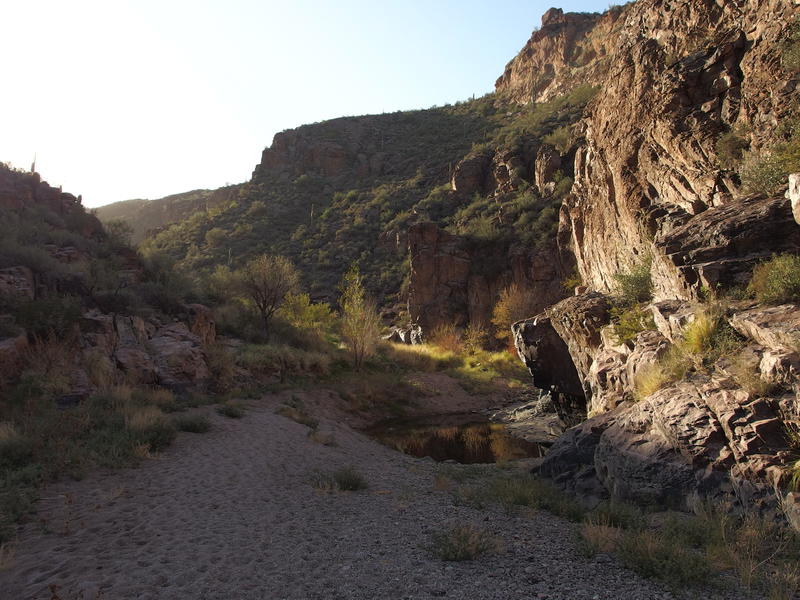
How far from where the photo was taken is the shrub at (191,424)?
1215cm

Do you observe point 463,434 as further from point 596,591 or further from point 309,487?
point 596,591

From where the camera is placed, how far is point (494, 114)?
66625 millimetres

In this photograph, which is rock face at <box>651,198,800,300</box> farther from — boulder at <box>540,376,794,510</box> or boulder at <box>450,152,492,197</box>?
boulder at <box>450,152,492,197</box>

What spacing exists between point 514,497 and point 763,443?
358 centimetres

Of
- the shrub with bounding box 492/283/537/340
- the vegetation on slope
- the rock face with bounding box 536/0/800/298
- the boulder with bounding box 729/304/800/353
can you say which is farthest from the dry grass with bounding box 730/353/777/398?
the vegetation on slope

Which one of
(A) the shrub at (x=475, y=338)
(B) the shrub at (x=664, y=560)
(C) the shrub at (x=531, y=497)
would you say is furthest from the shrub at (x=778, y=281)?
(A) the shrub at (x=475, y=338)

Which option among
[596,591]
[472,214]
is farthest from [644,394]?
[472,214]

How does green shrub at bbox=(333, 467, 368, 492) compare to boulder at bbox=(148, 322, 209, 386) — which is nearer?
green shrub at bbox=(333, 467, 368, 492)

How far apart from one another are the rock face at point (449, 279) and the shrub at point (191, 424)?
90.7 feet

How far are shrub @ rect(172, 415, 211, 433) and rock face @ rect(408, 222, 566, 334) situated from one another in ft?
90.7

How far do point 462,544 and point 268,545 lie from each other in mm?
2323

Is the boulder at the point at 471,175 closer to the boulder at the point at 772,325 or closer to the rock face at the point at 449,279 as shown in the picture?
the rock face at the point at 449,279

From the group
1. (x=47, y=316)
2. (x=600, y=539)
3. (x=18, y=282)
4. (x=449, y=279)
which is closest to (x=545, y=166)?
(x=449, y=279)

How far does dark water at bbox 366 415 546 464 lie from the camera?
15984mm
